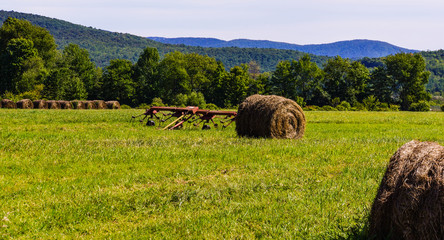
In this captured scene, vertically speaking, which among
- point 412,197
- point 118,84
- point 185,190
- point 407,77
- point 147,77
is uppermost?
point 407,77

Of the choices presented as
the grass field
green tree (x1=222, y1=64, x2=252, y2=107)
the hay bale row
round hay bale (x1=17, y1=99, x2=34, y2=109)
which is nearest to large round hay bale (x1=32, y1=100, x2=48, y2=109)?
the hay bale row

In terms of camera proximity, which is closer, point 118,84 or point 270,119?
point 270,119

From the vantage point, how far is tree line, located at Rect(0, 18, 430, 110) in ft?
273

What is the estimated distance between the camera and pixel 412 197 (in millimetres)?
4832

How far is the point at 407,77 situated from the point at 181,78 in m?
57.4

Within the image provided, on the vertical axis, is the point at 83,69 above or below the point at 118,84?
above

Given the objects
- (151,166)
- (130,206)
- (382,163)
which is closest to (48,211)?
(130,206)

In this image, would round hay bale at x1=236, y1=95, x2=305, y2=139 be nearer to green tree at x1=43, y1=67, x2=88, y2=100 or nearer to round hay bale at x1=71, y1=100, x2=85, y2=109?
round hay bale at x1=71, y1=100, x2=85, y2=109

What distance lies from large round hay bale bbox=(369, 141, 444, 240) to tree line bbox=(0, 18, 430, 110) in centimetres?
7531

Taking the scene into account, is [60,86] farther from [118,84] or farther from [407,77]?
[407,77]

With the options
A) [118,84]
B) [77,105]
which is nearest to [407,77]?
[118,84]

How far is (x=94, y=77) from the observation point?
9869 centimetres

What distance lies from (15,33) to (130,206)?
98443mm

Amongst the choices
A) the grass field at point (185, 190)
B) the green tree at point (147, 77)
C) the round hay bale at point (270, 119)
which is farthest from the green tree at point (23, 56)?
the grass field at point (185, 190)
